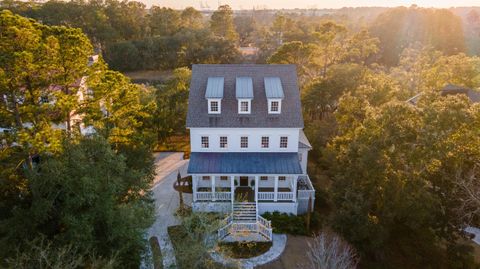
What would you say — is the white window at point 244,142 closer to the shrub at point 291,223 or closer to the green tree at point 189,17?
the shrub at point 291,223

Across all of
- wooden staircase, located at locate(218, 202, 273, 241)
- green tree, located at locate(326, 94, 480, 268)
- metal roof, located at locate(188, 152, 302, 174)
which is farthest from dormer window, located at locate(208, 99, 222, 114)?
green tree, located at locate(326, 94, 480, 268)

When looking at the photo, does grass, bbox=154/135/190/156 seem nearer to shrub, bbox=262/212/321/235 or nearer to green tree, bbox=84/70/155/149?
green tree, bbox=84/70/155/149

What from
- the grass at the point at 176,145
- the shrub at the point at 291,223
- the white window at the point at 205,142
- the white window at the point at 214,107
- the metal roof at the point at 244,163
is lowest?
the shrub at the point at 291,223

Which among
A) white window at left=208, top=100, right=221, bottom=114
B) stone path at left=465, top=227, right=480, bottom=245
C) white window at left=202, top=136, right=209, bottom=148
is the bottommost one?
stone path at left=465, top=227, right=480, bottom=245

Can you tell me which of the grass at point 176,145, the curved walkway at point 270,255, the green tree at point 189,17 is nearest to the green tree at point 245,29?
the green tree at point 189,17

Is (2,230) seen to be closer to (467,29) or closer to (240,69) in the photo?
(240,69)

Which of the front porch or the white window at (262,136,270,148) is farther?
the white window at (262,136,270,148)
